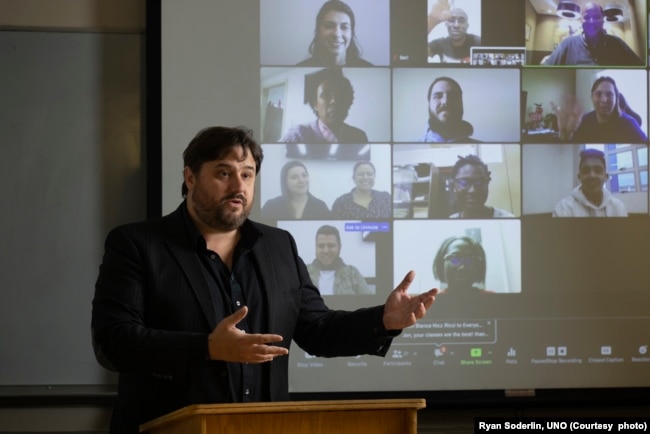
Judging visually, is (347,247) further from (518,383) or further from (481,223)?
(518,383)

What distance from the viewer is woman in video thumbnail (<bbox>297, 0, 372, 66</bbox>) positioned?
4211mm

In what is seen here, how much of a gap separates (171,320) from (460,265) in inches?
82.9

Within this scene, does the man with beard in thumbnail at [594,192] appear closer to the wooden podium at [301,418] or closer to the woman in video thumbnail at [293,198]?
the woman in video thumbnail at [293,198]

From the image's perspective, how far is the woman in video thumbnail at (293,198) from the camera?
13.7 ft

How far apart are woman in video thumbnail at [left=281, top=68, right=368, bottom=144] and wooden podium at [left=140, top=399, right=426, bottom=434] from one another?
2.35 m

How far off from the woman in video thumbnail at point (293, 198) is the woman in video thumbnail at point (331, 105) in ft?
0.52

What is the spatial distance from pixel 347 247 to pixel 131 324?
200cm

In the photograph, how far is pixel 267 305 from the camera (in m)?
2.42

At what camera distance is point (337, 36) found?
4.22 m

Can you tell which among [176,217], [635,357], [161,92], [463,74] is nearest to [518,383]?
[635,357]

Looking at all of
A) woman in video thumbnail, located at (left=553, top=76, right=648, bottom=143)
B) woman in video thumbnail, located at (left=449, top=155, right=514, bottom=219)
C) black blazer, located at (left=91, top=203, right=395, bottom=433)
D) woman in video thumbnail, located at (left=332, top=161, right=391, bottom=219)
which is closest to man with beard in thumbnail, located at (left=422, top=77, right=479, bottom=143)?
woman in video thumbnail, located at (left=449, top=155, right=514, bottom=219)

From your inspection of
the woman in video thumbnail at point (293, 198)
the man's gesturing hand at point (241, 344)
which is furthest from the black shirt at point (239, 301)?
the woman in video thumbnail at point (293, 198)

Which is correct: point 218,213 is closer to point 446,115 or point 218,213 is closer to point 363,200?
point 363,200

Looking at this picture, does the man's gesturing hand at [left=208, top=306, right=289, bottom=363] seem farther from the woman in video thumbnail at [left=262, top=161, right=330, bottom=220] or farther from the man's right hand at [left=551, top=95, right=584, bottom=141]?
the man's right hand at [left=551, top=95, right=584, bottom=141]
